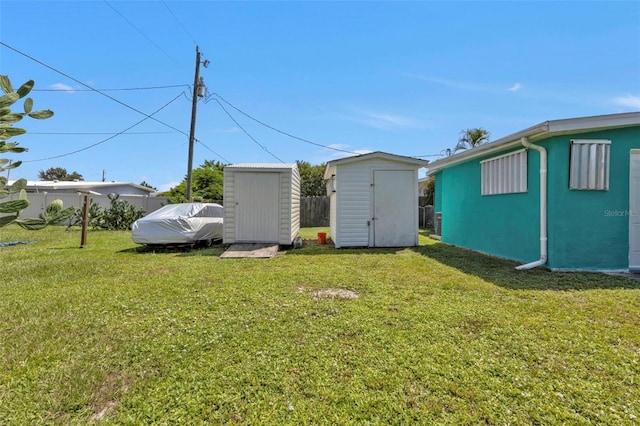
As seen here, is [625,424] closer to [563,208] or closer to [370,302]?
[370,302]

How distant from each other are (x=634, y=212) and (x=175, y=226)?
32.7 feet

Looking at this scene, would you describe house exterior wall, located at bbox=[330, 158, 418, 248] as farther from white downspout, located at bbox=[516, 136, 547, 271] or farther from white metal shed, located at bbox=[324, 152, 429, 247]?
white downspout, located at bbox=[516, 136, 547, 271]

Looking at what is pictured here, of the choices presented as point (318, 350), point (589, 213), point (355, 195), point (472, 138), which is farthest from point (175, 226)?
point (472, 138)

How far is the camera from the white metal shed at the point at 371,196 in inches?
342

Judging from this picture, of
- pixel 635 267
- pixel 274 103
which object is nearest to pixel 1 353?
pixel 635 267

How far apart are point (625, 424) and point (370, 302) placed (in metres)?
2.43

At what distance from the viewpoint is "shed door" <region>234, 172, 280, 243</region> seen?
8766 mm

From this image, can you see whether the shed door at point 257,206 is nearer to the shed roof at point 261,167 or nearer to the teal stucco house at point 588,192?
the shed roof at point 261,167

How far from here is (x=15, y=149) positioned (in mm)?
1388

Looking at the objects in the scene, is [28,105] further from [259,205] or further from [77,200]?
[77,200]

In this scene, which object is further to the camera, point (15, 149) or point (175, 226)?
point (175, 226)

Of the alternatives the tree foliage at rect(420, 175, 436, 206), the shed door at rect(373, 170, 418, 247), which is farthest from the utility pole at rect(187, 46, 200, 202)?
the tree foliage at rect(420, 175, 436, 206)

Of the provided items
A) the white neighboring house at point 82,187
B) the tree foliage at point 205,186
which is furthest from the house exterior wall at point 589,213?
the white neighboring house at point 82,187

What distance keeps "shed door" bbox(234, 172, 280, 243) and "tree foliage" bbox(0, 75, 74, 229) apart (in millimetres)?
7294
